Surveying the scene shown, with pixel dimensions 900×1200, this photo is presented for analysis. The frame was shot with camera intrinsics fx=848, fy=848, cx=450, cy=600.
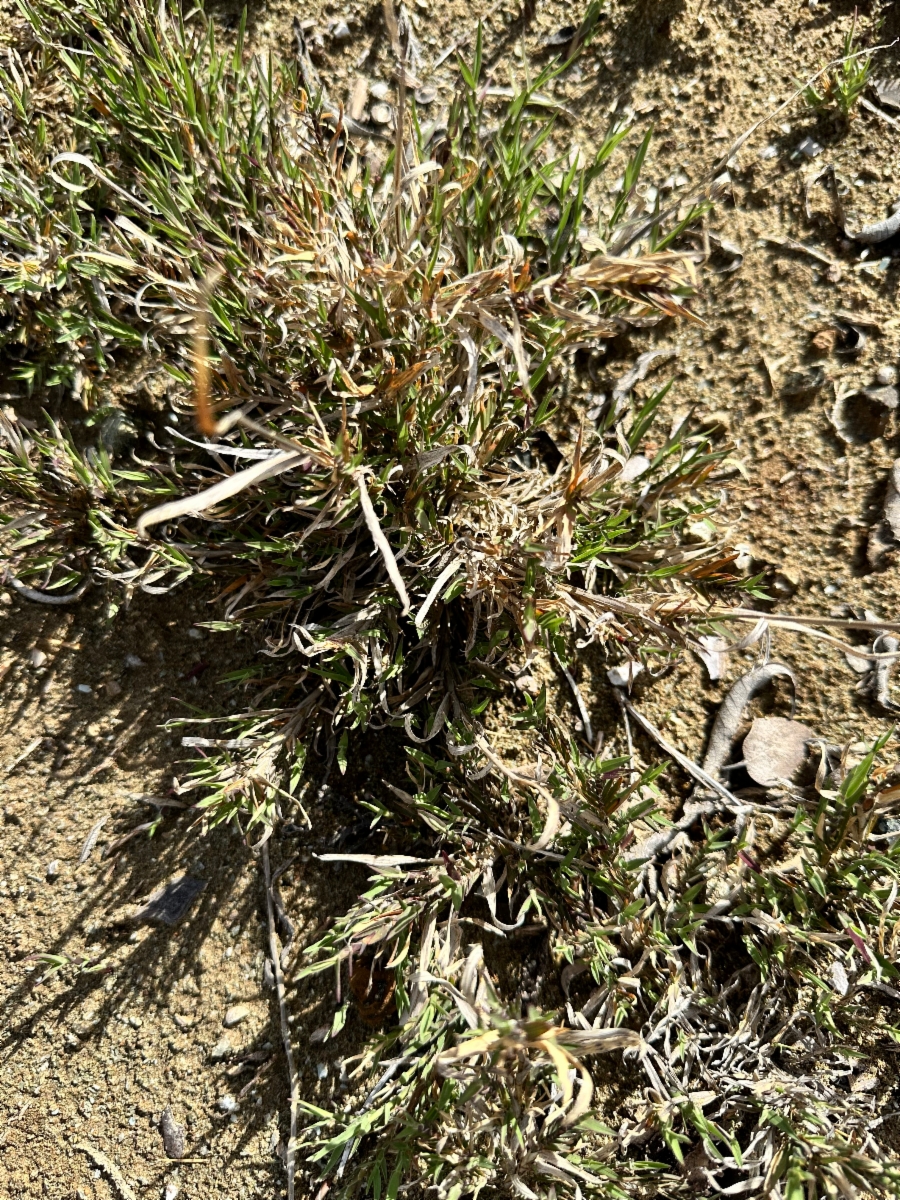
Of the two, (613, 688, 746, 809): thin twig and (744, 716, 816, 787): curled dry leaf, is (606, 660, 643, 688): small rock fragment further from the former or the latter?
(744, 716, 816, 787): curled dry leaf

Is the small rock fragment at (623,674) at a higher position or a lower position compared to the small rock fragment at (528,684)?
lower

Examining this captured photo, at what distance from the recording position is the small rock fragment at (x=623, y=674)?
187 cm

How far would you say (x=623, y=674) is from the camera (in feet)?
6.17

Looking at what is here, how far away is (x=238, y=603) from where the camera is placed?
6.15ft

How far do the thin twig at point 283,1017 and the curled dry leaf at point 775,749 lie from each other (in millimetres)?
1069

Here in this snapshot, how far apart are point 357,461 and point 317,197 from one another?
638mm

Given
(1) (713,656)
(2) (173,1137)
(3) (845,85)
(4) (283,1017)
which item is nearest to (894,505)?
(1) (713,656)

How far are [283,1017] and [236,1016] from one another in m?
0.10

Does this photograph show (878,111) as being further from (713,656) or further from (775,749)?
(775,749)

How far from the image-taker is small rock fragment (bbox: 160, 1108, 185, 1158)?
178 centimetres

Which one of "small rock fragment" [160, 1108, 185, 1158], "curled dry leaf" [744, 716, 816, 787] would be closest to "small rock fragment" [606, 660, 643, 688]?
"curled dry leaf" [744, 716, 816, 787]

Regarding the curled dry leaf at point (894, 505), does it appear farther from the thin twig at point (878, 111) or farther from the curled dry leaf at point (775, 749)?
the thin twig at point (878, 111)

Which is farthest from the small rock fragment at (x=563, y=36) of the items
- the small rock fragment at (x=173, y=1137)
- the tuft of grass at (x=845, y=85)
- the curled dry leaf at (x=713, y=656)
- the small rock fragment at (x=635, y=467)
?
the small rock fragment at (x=173, y=1137)

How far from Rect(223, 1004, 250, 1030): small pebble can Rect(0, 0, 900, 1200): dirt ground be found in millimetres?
17
